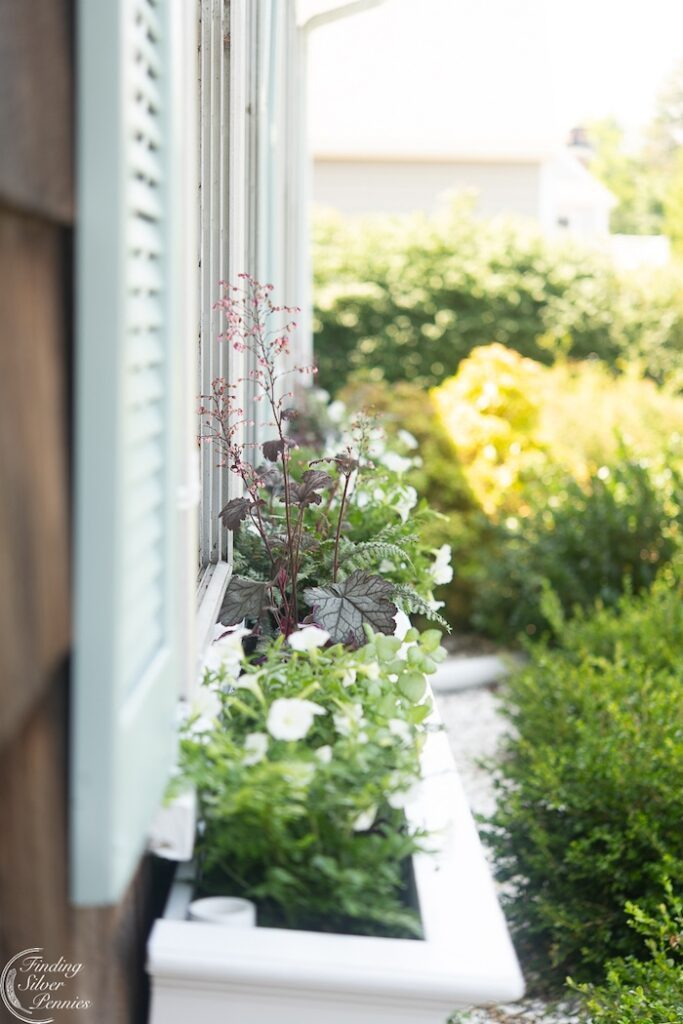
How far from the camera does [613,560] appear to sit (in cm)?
577

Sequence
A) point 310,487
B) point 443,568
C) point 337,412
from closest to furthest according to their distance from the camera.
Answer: point 310,487, point 443,568, point 337,412

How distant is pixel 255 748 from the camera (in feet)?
4.99

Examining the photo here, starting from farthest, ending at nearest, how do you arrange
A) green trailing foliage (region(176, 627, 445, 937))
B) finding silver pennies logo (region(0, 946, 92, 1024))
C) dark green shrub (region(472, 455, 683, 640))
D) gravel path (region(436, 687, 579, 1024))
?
dark green shrub (region(472, 455, 683, 640)), gravel path (region(436, 687, 579, 1024)), green trailing foliage (region(176, 627, 445, 937)), finding silver pennies logo (region(0, 946, 92, 1024))

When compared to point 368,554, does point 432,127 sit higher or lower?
higher

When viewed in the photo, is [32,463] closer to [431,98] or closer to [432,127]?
[432,127]

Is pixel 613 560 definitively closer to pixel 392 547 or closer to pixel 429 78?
pixel 392 547

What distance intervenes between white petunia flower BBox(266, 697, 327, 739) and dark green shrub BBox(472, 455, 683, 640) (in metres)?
4.17

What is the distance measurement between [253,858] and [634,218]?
4966cm

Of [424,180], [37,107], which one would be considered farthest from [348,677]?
[424,180]

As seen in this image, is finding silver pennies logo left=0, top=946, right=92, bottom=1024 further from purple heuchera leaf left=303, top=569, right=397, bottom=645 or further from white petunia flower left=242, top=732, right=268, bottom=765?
purple heuchera leaf left=303, top=569, right=397, bottom=645

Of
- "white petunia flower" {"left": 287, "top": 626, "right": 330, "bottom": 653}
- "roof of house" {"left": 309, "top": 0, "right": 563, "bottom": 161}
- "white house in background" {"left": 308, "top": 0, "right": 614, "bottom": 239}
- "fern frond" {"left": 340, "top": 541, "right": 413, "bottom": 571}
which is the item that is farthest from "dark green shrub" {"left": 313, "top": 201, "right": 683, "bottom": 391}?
"white petunia flower" {"left": 287, "top": 626, "right": 330, "bottom": 653}

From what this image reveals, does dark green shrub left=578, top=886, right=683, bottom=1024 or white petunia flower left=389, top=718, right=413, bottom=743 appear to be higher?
white petunia flower left=389, top=718, right=413, bottom=743

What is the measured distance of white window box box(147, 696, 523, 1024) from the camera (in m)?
1.34

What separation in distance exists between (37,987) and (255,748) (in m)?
0.38
